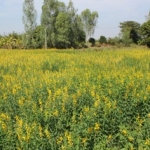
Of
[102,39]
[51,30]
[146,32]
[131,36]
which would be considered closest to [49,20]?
[51,30]

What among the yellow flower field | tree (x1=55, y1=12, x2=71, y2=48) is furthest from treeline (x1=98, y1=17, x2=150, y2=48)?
the yellow flower field

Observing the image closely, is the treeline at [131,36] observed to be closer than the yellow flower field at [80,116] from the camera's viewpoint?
No

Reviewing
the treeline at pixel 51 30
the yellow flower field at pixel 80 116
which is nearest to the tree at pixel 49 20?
the treeline at pixel 51 30

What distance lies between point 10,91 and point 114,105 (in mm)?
2836

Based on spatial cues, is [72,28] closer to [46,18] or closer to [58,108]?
[46,18]

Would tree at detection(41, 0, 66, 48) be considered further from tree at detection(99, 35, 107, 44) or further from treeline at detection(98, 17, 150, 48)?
tree at detection(99, 35, 107, 44)

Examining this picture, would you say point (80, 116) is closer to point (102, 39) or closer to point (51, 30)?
point (51, 30)

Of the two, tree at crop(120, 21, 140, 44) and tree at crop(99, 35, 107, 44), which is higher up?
tree at crop(120, 21, 140, 44)

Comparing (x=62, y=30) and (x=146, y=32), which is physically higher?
(x=62, y=30)

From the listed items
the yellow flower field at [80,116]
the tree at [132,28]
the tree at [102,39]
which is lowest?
the yellow flower field at [80,116]

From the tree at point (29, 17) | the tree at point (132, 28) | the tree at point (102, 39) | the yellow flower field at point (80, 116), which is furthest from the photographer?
the tree at point (132, 28)

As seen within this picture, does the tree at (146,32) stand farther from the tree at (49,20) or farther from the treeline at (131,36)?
the tree at (49,20)

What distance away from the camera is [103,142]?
152 inches

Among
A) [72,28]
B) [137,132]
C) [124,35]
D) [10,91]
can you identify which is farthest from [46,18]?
[137,132]
